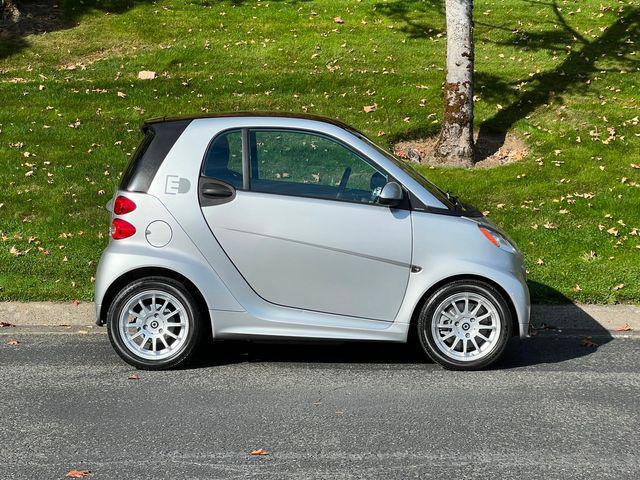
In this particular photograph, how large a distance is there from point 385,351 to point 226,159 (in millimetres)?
1933

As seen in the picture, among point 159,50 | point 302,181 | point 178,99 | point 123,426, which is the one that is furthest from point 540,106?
point 123,426

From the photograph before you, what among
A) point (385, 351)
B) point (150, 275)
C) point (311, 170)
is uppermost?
point (311, 170)

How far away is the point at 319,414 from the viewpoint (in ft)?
18.2

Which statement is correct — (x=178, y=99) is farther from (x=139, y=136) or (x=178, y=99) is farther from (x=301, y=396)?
(x=301, y=396)

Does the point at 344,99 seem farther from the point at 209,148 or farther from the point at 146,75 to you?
the point at 209,148

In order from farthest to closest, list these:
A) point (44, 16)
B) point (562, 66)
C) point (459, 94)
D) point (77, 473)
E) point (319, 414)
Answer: point (44, 16), point (562, 66), point (459, 94), point (319, 414), point (77, 473)

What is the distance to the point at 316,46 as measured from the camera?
16391 millimetres

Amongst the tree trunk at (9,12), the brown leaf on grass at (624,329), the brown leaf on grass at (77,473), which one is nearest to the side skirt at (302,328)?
the brown leaf on grass at (77,473)

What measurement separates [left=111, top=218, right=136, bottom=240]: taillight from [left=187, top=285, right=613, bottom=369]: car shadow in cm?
106

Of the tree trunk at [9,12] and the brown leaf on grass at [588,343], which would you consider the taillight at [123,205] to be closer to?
the brown leaf on grass at [588,343]

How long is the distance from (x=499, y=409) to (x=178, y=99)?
9455 millimetres

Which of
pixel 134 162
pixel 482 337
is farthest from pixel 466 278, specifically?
pixel 134 162

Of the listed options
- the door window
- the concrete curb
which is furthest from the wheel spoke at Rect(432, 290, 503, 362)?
the concrete curb

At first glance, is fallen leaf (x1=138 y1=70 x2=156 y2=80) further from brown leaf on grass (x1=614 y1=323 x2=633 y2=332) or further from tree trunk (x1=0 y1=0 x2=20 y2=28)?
brown leaf on grass (x1=614 y1=323 x2=633 y2=332)
